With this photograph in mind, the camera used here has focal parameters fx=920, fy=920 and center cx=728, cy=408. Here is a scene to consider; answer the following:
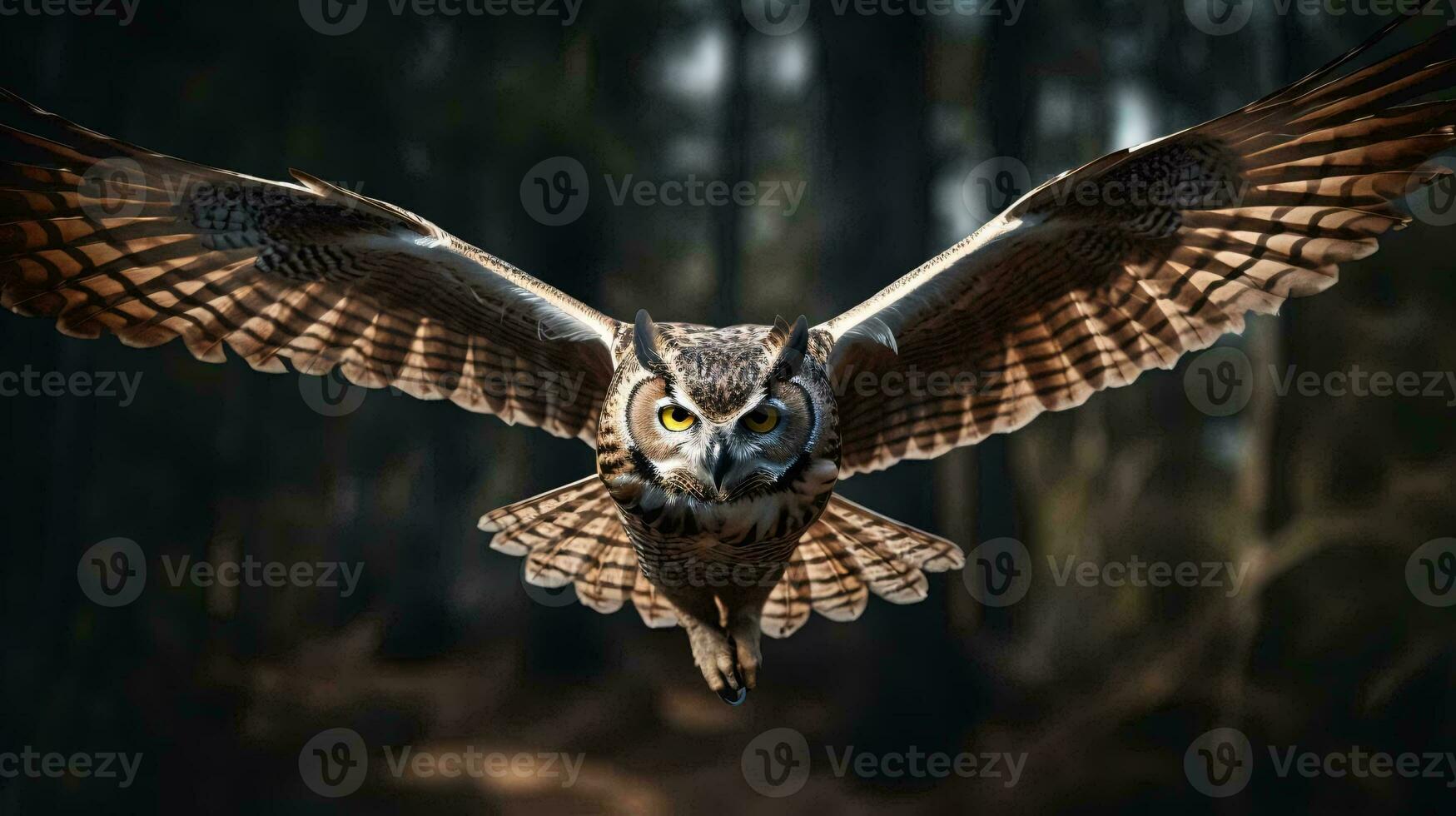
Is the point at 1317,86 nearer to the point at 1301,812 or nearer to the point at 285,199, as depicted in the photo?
the point at 285,199

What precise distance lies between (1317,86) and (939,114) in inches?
71.1

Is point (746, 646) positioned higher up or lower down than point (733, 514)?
lower down

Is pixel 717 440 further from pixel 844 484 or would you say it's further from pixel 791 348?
pixel 844 484

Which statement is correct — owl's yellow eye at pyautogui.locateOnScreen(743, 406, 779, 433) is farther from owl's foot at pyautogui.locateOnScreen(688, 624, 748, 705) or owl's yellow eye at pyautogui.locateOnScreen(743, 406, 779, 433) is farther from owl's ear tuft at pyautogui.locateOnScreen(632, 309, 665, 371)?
owl's foot at pyautogui.locateOnScreen(688, 624, 748, 705)

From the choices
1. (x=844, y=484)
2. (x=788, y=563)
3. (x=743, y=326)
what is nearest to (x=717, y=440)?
(x=743, y=326)

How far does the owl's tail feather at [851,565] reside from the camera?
8.46 ft

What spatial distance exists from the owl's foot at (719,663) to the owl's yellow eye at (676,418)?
2.38ft

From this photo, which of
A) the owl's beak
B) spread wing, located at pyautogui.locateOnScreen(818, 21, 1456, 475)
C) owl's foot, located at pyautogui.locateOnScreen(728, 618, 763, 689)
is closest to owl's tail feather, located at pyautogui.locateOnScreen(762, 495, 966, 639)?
spread wing, located at pyautogui.locateOnScreen(818, 21, 1456, 475)

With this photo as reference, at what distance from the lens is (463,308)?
247 cm

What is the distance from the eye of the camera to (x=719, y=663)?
2.31 metres

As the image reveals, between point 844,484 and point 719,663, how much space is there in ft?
4.94

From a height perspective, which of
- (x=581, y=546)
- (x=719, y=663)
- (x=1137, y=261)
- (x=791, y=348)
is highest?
(x=1137, y=261)

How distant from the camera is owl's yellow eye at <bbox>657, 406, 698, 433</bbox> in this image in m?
1.80

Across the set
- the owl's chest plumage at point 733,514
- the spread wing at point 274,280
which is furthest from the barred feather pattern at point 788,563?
the owl's chest plumage at point 733,514
